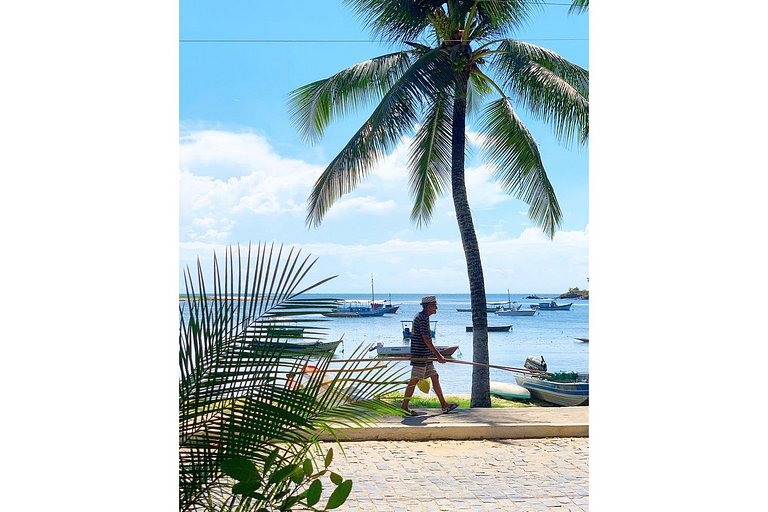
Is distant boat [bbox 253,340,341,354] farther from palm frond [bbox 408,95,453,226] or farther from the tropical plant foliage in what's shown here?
palm frond [bbox 408,95,453,226]

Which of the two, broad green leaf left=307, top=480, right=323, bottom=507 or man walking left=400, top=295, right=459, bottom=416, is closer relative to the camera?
broad green leaf left=307, top=480, right=323, bottom=507

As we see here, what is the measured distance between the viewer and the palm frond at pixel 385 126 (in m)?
5.28

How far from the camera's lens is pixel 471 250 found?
21.4 feet

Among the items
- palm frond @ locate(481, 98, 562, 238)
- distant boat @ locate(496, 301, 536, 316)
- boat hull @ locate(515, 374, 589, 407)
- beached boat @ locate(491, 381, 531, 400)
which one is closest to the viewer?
palm frond @ locate(481, 98, 562, 238)

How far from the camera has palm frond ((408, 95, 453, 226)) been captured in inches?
255

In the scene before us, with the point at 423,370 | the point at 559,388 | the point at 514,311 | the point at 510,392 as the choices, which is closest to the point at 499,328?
the point at 514,311

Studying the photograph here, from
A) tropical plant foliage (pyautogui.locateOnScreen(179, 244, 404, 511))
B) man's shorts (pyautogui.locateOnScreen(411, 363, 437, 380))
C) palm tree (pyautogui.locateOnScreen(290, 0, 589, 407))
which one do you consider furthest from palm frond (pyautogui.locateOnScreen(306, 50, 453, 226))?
tropical plant foliage (pyautogui.locateOnScreen(179, 244, 404, 511))

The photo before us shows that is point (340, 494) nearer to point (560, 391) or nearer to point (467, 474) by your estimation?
point (467, 474)

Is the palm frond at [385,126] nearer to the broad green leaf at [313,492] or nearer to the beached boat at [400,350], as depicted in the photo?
the beached boat at [400,350]

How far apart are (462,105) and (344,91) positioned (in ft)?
3.47

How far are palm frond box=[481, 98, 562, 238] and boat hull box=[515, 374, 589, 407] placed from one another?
189 cm

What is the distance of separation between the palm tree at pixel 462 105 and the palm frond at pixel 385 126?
0.9 inches
